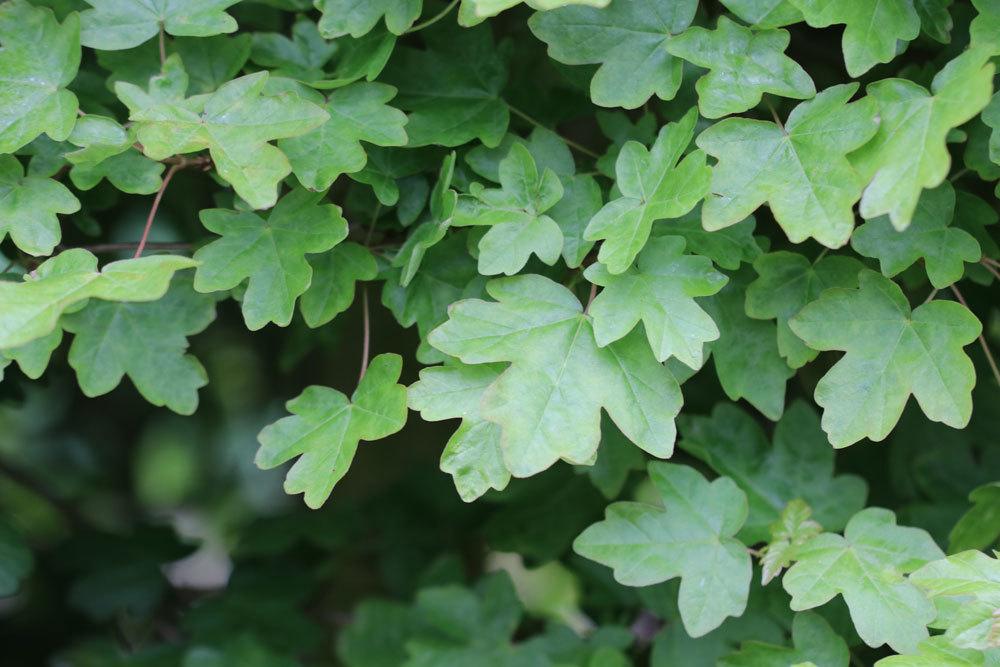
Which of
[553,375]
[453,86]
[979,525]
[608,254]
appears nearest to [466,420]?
[553,375]

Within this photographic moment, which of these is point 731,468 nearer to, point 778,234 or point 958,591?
point 778,234

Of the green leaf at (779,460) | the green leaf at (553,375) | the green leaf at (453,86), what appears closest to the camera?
the green leaf at (553,375)

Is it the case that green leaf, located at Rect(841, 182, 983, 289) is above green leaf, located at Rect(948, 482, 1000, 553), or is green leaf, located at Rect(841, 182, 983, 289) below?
above

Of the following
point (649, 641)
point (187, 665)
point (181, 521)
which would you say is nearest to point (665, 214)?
point (649, 641)

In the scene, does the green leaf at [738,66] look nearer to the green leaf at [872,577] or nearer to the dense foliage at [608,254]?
the dense foliage at [608,254]

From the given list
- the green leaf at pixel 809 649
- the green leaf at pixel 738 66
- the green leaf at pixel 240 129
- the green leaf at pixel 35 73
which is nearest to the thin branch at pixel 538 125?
the green leaf at pixel 738 66

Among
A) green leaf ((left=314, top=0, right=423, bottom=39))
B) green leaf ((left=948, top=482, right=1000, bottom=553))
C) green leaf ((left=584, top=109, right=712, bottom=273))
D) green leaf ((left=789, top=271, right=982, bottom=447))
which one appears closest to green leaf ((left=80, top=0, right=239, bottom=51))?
green leaf ((left=314, top=0, right=423, bottom=39))

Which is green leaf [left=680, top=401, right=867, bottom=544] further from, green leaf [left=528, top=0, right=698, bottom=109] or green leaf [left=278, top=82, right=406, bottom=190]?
green leaf [left=278, top=82, right=406, bottom=190]
